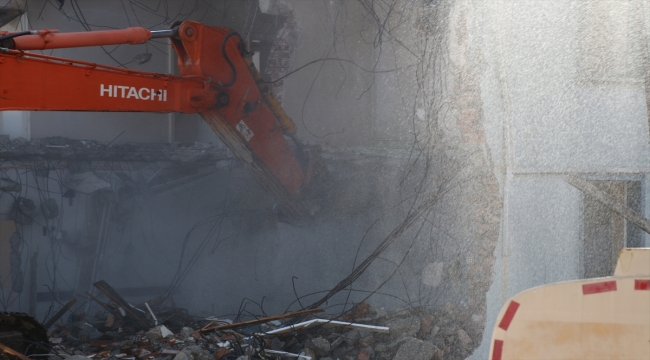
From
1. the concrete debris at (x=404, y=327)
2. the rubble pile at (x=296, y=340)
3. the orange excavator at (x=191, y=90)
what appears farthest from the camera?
the concrete debris at (x=404, y=327)

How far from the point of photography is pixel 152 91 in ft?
17.6

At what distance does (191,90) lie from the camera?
5.62 m

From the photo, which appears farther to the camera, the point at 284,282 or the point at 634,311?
the point at 284,282

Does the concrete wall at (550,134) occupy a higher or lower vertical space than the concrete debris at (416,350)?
higher

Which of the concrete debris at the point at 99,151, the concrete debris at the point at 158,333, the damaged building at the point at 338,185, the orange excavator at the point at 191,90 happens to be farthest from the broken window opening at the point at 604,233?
the concrete debris at the point at 99,151

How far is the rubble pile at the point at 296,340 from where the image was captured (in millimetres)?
5134

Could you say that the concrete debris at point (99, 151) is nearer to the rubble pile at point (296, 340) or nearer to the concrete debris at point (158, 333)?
the rubble pile at point (296, 340)

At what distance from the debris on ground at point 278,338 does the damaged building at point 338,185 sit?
2 centimetres

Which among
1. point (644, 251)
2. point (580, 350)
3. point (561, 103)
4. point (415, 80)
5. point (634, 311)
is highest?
point (415, 80)

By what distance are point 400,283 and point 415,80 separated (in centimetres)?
206

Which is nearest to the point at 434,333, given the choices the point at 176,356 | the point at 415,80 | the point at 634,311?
the point at 176,356

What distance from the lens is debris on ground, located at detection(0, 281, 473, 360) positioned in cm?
514

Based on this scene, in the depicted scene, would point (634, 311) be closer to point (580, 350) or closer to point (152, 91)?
point (580, 350)

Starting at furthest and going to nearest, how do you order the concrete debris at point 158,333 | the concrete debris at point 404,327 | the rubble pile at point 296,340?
the concrete debris at point 158,333 < the concrete debris at point 404,327 < the rubble pile at point 296,340
